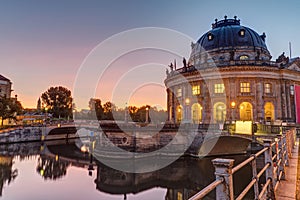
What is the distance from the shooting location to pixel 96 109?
72.6m

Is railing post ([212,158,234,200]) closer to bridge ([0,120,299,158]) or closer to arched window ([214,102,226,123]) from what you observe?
bridge ([0,120,299,158])

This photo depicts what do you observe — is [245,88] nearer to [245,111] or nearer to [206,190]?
[245,111]

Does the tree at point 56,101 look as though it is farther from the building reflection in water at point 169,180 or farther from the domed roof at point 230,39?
the building reflection in water at point 169,180

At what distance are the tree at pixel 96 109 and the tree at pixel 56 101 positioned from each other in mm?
7006

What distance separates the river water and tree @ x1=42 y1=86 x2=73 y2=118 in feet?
135

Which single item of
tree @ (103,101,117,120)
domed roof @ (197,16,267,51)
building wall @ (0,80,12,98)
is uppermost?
domed roof @ (197,16,267,51)

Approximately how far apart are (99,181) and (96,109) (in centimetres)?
5405

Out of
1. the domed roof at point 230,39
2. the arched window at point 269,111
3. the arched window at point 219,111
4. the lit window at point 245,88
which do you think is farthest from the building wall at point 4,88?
the arched window at point 269,111

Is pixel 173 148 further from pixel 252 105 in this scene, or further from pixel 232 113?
pixel 252 105

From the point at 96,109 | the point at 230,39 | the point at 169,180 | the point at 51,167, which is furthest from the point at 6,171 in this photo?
the point at 96,109

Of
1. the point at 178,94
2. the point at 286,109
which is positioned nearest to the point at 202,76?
the point at 178,94

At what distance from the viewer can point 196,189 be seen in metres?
17.8

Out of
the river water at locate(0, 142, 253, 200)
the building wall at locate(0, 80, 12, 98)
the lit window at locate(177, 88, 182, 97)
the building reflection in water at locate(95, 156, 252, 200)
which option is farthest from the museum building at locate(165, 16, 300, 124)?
the building wall at locate(0, 80, 12, 98)

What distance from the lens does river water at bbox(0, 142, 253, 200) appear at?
1691 cm
